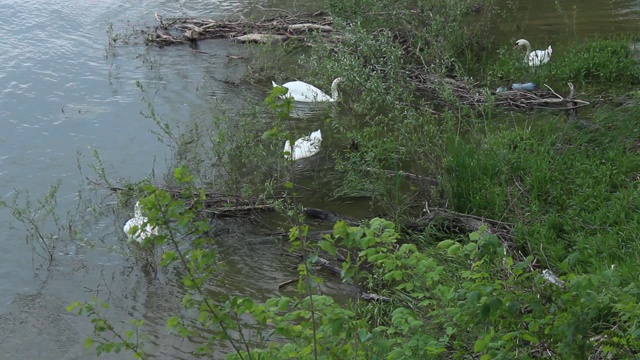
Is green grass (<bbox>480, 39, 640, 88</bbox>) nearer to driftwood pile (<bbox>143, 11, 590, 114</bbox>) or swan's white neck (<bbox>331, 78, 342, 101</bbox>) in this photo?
driftwood pile (<bbox>143, 11, 590, 114</bbox>)

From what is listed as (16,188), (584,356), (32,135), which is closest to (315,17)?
(32,135)

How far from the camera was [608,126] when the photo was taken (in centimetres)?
781

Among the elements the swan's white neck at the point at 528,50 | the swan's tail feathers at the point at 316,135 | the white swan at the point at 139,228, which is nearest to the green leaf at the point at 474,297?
the white swan at the point at 139,228

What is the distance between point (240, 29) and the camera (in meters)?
12.4

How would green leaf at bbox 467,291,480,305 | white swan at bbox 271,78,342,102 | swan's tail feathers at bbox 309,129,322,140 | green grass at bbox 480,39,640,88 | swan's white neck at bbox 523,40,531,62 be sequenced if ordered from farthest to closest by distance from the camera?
swan's white neck at bbox 523,40,531,62
green grass at bbox 480,39,640,88
white swan at bbox 271,78,342,102
swan's tail feathers at bbox 309,129,322,140
green leaf at bbox 467,291,480,305

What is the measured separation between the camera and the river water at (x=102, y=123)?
642 cm

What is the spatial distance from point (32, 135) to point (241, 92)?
8.30ft

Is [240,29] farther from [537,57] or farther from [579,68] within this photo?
[579,68]

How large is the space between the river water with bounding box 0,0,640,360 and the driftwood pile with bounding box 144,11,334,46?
208 millimetres

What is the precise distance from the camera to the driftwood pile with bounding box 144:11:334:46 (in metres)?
12.0

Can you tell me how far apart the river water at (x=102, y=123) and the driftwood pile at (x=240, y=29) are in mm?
208

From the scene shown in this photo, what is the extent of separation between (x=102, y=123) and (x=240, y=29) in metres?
3.45

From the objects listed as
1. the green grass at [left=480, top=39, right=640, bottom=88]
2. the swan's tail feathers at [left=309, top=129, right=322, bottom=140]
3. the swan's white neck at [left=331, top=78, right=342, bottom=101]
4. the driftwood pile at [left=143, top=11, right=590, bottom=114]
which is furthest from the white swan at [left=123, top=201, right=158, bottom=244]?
the green grass at [left=480, top=39, right=640, bottom=88]

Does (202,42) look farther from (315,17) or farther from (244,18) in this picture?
(315,17)
